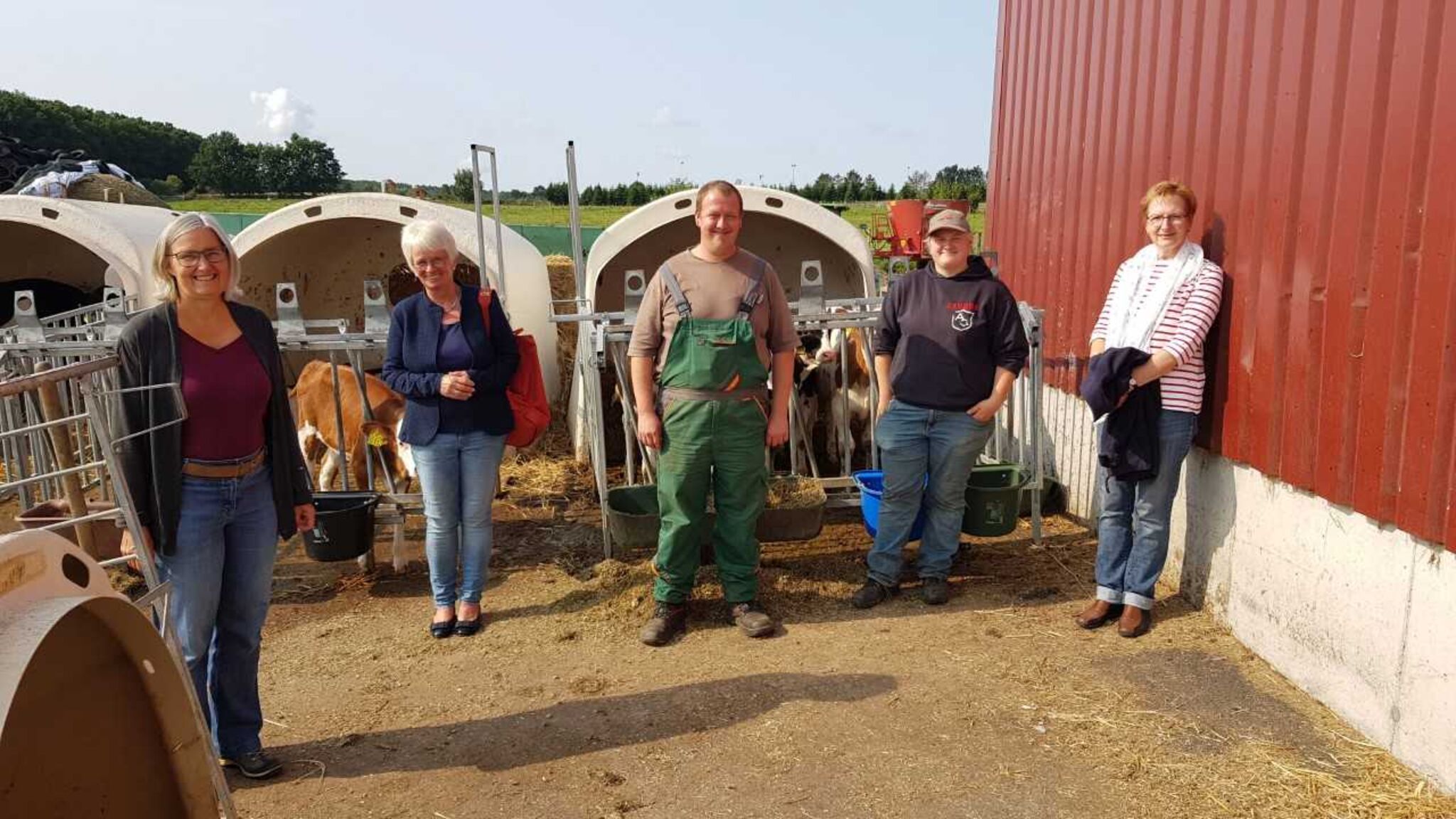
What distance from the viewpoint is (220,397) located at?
310 centimetres

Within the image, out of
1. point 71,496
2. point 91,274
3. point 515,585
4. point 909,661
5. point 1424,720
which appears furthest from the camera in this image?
point 91,274

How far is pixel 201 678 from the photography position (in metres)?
3.26

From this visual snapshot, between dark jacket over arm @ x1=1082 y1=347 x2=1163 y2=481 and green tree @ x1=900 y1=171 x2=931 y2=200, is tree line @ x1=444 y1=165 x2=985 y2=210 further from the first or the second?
dark jacket over arm @ x1=1082 y1=347 x2=1163 y2=481

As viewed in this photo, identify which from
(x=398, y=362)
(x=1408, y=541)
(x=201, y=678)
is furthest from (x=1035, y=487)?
(x=201, y=678)

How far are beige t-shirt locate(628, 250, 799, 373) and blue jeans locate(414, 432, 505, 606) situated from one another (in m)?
0.89

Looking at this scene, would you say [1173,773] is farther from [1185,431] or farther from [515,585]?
[515,585]

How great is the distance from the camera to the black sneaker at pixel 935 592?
191 inches

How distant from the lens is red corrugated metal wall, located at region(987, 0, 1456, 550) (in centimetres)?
320

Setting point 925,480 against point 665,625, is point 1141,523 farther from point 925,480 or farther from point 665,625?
point 665,625

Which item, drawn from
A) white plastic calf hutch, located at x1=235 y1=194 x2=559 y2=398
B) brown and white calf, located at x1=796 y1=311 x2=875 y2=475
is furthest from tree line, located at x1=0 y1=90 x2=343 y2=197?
brown and white calf, located at x1=796 y1=311 x2=875 y2=475

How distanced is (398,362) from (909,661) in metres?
2.61

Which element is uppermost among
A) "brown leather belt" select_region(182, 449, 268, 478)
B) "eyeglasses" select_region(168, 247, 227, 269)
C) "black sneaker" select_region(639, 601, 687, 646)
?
"eyeglasses" select_region(168, 247, 227, 269)

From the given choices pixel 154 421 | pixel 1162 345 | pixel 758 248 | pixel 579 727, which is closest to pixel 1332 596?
pixel 1162 345

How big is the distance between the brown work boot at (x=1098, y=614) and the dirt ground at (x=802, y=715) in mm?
58
